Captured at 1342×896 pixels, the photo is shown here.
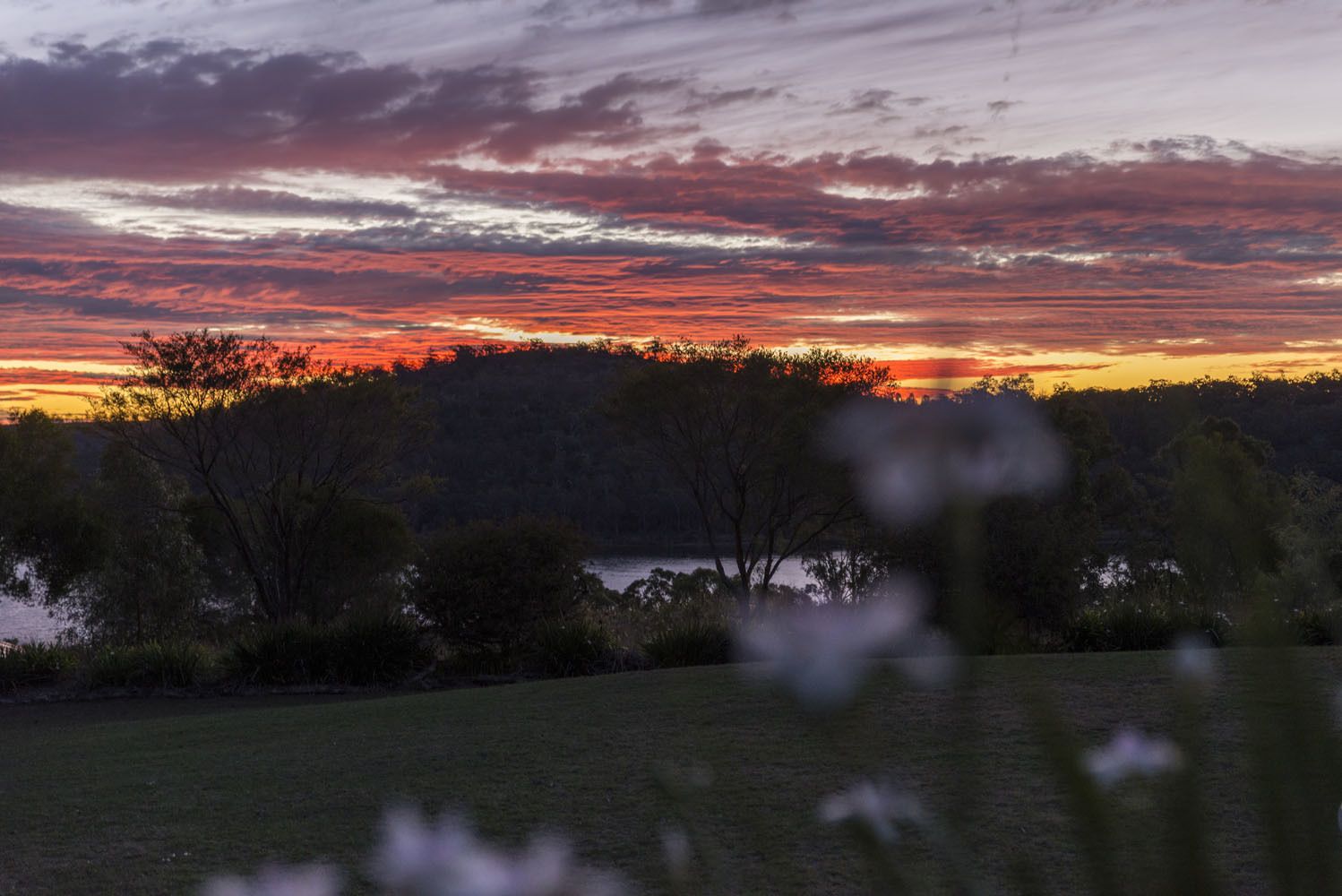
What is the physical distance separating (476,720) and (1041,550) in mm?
10617

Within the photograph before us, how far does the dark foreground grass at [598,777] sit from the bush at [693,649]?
2.78 meters

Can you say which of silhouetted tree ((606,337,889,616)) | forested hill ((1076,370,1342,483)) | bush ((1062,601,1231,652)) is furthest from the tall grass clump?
forested hill ((1076,370,1342,483))

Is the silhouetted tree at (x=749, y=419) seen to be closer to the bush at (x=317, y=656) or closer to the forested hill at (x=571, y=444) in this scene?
the forested hill at (x=571, y=444)

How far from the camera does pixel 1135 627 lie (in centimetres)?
1425

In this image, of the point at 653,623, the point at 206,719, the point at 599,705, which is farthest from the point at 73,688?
the point at 599,705

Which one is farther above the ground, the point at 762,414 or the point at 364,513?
the point at 762,414

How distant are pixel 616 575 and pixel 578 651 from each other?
31.6 m

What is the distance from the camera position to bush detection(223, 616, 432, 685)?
16.5 meters

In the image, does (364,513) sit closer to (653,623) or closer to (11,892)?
(653,623)

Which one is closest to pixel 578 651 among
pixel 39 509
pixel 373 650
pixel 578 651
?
pixel 578 651

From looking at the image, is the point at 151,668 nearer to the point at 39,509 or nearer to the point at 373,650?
the point at 373,650

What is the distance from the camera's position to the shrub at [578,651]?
623 inches

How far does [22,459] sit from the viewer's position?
1177 inches

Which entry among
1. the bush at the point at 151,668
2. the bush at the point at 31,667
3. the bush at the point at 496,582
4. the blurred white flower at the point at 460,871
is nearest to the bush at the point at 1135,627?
the bush at the point at 496,582
